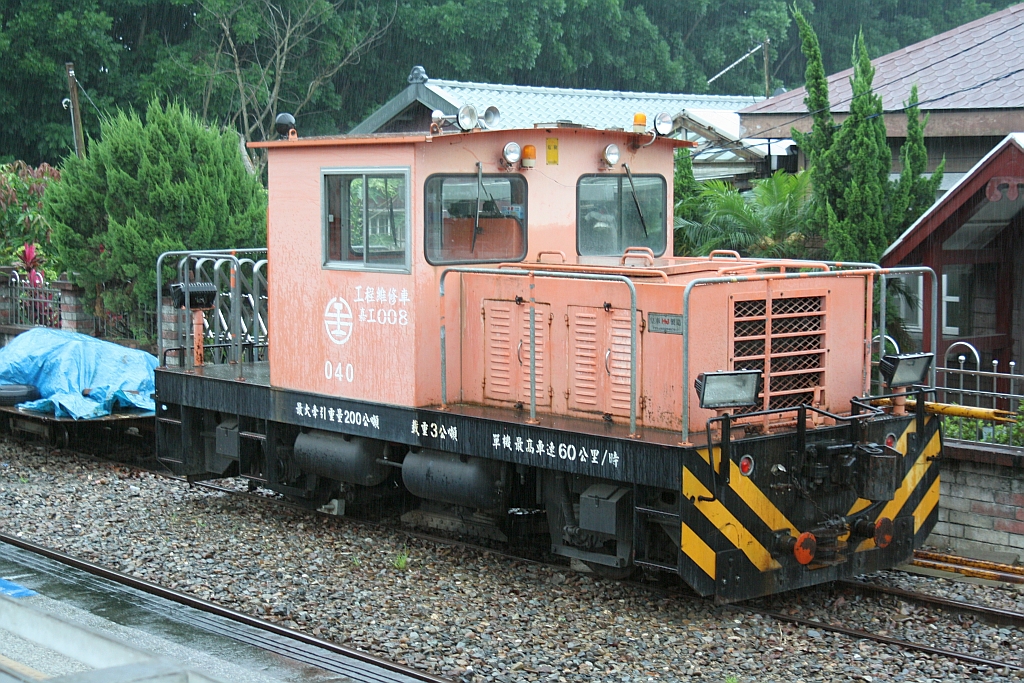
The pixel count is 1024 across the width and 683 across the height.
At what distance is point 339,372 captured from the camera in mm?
8594

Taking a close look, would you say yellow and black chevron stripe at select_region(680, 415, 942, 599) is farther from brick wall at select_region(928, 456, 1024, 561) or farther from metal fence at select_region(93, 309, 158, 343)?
metal fence at select_region(93, 309, 158, 343)

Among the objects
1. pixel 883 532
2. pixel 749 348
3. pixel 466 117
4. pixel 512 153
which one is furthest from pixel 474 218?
pixel 883 532

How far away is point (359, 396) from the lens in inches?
333

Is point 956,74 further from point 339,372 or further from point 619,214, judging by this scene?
point 339,372

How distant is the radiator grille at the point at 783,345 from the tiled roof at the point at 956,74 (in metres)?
6.45

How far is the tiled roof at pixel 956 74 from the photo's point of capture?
1302 cm

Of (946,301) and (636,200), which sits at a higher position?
(636,200)

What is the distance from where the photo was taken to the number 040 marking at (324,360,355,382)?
851cm

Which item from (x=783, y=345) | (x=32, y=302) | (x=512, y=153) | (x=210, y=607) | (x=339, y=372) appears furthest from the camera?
(x=32, y=302)

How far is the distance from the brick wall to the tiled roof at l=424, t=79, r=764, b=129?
1217cm

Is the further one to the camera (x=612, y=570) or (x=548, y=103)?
(x=548, y=103)

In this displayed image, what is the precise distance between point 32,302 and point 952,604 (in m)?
13.7

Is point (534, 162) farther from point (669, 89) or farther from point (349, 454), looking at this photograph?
point (669, 89)

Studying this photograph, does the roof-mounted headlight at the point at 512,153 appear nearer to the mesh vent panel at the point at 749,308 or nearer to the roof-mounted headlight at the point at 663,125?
the roof-mounted headlight at the point at 663,125
